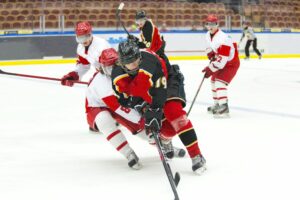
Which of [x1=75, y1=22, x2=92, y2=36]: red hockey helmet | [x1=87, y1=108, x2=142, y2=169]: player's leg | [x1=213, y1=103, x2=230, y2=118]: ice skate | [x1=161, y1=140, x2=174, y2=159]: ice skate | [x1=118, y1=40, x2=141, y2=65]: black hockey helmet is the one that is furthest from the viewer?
[x1=213, y1=103, x2=230, y2=118]: ice skate

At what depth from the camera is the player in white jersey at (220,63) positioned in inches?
207

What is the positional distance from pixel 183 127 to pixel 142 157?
2.16 ft

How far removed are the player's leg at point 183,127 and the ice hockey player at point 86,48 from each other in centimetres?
153

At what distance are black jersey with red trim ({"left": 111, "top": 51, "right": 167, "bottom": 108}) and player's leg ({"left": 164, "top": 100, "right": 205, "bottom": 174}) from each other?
0.18 metres

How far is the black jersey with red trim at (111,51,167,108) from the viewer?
9.00 feet

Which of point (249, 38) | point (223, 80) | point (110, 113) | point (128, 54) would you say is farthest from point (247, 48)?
point (128, 54)

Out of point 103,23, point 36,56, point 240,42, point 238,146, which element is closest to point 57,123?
point 238,146

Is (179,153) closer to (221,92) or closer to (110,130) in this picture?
(110,130)

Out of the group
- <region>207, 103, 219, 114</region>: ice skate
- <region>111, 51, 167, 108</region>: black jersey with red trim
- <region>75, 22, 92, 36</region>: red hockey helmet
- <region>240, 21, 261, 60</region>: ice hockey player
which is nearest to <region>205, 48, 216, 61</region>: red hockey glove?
<region>207, 103, 219, 114</region>: ice skate

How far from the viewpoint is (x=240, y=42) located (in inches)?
566

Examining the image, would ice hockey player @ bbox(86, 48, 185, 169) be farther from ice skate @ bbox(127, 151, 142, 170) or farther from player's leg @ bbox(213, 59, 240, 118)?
player's leg @ bbox(213, 59, 240, 118)

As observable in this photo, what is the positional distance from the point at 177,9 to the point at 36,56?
15.3ft

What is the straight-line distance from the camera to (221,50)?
5266 millimetres

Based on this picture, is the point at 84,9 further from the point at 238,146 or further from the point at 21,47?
the point at 238,146
